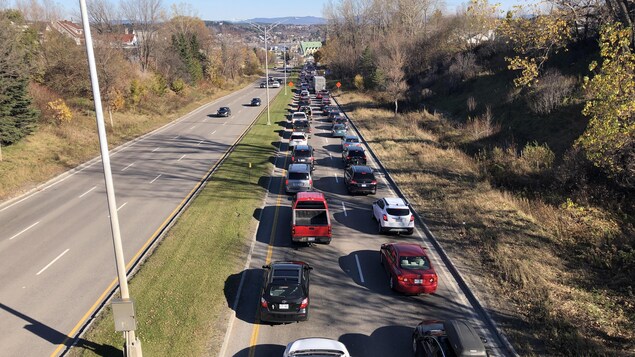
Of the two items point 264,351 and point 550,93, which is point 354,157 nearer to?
point 550,93

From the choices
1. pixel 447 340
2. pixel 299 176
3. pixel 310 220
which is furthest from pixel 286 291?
pixel 299 176

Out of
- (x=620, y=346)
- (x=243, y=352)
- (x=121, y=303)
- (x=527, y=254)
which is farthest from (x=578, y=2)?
(x=121, y=303)

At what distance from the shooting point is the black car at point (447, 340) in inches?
358

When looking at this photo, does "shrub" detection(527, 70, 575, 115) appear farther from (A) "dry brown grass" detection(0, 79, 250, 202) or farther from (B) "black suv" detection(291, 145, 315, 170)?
(A) "dry brown grass" detection(0, 79, 250, 202)

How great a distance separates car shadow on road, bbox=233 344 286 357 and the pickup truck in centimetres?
639

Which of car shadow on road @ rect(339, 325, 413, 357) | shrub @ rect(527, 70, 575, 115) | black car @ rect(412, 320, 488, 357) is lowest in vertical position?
car shadow on road @ rect(339, 325, 413, 357)

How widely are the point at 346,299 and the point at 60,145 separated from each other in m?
31.3

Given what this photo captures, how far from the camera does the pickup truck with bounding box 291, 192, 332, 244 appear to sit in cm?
1764

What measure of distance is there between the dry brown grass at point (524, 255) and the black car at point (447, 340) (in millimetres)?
2587

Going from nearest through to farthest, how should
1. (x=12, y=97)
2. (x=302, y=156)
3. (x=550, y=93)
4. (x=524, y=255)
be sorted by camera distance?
(x=524, y=255), (x=302, y=156), (x=12, y=97), (x=550, y=93)

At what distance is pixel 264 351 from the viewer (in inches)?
449

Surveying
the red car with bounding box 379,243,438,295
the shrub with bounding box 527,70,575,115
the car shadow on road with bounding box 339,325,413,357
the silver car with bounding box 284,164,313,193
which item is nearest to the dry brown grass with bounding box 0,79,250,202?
the silver car with bounding box 284,164,313,193

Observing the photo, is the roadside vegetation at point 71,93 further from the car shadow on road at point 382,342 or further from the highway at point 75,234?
the car shadow on road at point 382,342

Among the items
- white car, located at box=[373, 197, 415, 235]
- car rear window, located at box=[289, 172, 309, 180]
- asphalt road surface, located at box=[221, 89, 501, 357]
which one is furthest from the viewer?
car rear window, located at box=[289, 172, 309, 180]
